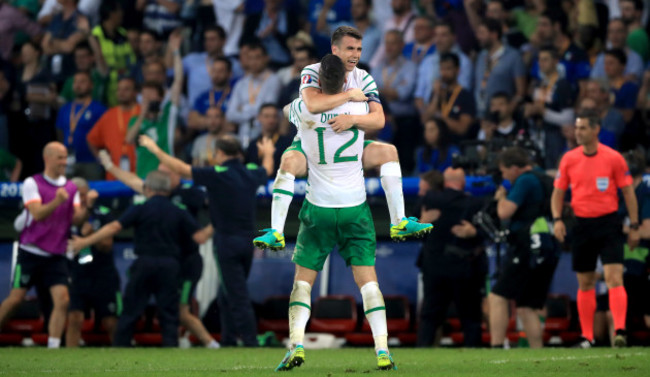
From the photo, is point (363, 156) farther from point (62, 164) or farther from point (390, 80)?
point (390, 80)

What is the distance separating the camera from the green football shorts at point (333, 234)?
8305 mm

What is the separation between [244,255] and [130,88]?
15.7 feet

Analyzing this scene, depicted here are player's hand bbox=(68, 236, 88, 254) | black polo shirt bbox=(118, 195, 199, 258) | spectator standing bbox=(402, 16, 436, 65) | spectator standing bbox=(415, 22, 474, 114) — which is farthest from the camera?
spectator standing bbox=(402, 16, 436, 65)

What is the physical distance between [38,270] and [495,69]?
6.84 m

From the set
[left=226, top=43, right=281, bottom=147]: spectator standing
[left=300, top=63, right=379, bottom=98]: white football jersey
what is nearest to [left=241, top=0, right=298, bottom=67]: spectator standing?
[left=226, top=43, right=281, bottom=147]: spectator standing

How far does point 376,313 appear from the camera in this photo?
8.26 m

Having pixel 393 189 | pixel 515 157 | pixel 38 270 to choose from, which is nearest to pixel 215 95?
pixel 38 270

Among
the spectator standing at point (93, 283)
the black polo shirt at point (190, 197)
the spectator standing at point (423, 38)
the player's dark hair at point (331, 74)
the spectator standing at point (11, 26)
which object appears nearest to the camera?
the player's dark hair at point (331, 74)

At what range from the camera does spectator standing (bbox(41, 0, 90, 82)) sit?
58.9 ft

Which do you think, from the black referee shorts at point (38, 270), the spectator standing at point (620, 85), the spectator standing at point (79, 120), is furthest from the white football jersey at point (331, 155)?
the spectator standing at point (79, 120)

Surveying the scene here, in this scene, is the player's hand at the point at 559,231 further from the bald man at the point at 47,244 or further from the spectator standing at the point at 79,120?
the spectator standing at the point at 79,120

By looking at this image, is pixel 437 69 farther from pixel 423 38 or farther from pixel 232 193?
pixel 232 193

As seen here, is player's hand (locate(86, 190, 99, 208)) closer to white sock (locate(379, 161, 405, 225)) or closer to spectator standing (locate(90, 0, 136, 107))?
spectator standing (locate(90, 0, 136, 107))

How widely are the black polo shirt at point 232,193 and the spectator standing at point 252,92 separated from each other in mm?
3325
